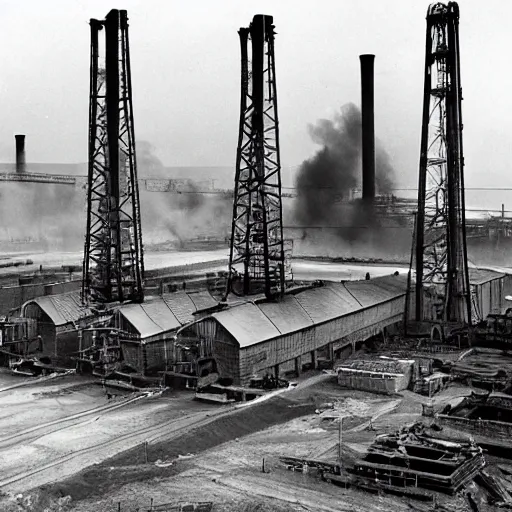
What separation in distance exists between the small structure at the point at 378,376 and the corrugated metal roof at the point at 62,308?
30.4ft

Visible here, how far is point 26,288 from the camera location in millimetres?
30984

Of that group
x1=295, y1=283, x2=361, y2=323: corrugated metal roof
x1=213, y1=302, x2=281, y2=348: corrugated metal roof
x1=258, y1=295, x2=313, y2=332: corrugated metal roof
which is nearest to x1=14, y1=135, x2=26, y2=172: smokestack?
x1=295, y1=283, x2=361, y2=323: corrugated metal roof

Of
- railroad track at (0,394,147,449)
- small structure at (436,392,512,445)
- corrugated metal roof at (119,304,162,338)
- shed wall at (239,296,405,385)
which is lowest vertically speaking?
railroad track at (0,394,147,449)

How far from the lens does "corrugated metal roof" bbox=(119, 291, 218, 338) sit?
70.5ft

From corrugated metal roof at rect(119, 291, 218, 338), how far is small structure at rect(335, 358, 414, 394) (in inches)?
234

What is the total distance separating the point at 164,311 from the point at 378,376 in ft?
25.8

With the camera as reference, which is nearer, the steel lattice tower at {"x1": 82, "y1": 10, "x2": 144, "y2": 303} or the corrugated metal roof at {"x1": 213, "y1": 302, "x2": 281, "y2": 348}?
the corrugated metal roof at {"x1": 213, "y1": 302, "x2": 281, "y2": 348}

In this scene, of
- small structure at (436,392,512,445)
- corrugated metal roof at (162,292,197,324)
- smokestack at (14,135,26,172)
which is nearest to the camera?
small structure at (436,392,512,445)

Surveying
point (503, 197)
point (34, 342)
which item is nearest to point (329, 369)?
point (34, 342)

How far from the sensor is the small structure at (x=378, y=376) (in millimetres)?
18078

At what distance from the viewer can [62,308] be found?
2323 centimetres

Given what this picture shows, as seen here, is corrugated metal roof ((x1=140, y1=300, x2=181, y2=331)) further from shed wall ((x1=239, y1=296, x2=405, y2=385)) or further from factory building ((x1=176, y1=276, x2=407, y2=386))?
shed wall ((x1=239, y1=296, x2=405, y2=385))

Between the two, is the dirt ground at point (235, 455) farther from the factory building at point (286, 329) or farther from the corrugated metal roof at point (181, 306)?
the corrugated metal roof at point (181, 306)

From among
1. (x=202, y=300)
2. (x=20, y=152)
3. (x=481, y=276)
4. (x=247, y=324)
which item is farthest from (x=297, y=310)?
(x=20, y=152)
